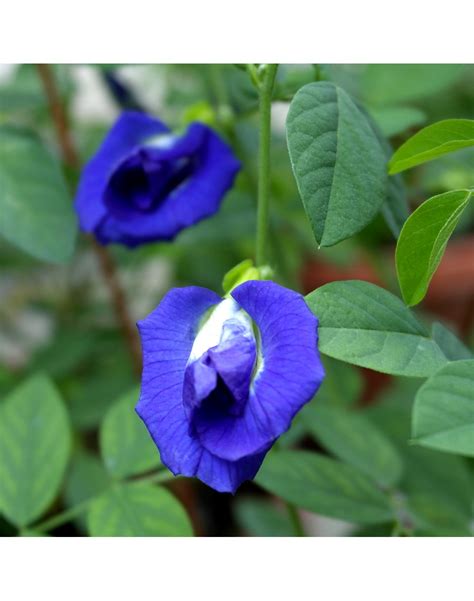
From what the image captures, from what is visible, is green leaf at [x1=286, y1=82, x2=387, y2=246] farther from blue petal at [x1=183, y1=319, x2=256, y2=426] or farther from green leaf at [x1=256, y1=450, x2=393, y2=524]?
green leaf at [x1=256, y1=450, x2=393, y2=524]

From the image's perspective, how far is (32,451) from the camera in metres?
0.84

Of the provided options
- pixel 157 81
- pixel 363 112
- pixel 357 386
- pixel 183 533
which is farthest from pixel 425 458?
pixel 157 81

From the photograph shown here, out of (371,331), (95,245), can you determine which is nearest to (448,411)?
(371,331)

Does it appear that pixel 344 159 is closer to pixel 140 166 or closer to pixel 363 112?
pixel 363 112

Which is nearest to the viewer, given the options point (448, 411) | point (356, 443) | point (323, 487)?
point (448, 411)

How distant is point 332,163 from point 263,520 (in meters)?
0.80

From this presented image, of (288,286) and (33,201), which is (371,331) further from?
(33,201)

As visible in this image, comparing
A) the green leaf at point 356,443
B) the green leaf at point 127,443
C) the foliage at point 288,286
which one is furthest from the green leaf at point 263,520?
the green leaf at point 127,443

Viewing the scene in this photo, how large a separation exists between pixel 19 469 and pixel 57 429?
0.18 feet

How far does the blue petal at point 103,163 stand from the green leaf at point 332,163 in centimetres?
28

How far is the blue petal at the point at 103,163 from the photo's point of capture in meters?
Result: 0.81

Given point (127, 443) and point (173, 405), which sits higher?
point (173, 405)

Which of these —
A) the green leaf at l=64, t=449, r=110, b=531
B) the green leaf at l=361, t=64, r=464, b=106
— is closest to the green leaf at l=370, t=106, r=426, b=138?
the green leaf at l=361, t=64, r=464, b=106

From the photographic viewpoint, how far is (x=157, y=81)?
1.65 metres
